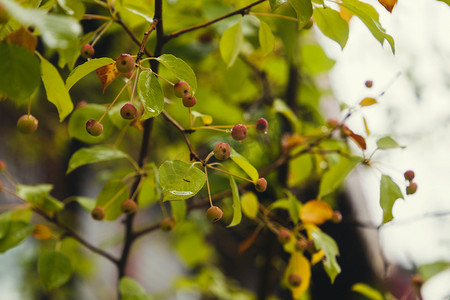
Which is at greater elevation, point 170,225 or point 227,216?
point 170,225

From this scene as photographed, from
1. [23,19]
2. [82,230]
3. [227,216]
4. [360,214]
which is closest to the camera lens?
[23,19]

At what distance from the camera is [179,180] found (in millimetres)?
340

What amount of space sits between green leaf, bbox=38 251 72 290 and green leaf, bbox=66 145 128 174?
0.15 metres

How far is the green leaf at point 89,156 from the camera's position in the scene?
50cm

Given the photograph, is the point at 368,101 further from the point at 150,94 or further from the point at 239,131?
the point at 150,94

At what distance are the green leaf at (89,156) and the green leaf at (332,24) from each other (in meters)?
0.32

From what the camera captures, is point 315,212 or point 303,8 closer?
point 303,8

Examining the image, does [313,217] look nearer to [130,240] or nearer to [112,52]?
[130,240]

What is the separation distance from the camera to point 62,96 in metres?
0.36

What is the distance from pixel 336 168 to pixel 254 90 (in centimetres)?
57

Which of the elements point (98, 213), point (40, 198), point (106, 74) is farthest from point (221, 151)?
point (40, 198)

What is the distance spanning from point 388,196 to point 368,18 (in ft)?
0.66

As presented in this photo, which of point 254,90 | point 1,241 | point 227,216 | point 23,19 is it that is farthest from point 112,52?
point 23,19

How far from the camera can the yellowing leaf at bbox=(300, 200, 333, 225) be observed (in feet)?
1.80
